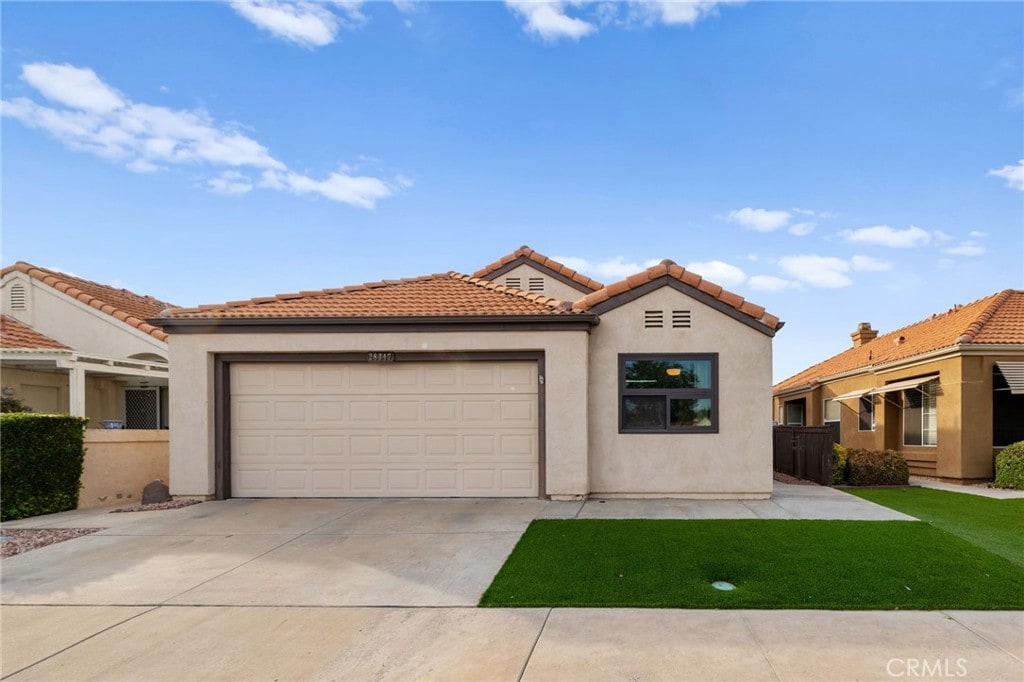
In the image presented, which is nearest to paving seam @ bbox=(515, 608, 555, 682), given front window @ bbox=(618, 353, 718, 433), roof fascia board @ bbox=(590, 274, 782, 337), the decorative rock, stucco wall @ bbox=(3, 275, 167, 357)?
front window @ bbox=(618, 353, 718, 433)

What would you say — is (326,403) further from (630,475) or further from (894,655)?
(894,655)

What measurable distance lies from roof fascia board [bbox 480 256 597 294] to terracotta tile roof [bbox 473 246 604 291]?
1.2 inches

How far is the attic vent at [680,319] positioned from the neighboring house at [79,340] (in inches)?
517

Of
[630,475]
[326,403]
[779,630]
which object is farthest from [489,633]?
[326,403]

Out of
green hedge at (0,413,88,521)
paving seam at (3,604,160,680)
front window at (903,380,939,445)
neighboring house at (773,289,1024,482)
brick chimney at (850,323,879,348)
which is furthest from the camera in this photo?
brick chimney at (850,323,879,348)

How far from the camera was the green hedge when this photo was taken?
9859mm

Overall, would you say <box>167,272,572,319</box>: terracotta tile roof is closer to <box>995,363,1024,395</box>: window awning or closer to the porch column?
the porch column

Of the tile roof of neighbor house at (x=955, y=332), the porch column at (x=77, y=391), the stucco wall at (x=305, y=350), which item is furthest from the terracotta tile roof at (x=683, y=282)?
the porch column at (x=77, y=391)

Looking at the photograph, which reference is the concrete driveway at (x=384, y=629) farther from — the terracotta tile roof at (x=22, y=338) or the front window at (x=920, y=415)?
the front window at (x=920, y=415)

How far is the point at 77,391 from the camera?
13703 mm

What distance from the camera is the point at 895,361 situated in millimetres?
17172

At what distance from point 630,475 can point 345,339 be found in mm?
5790

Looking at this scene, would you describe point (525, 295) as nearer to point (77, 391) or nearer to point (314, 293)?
point (314, 293)

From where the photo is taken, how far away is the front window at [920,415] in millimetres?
15742
